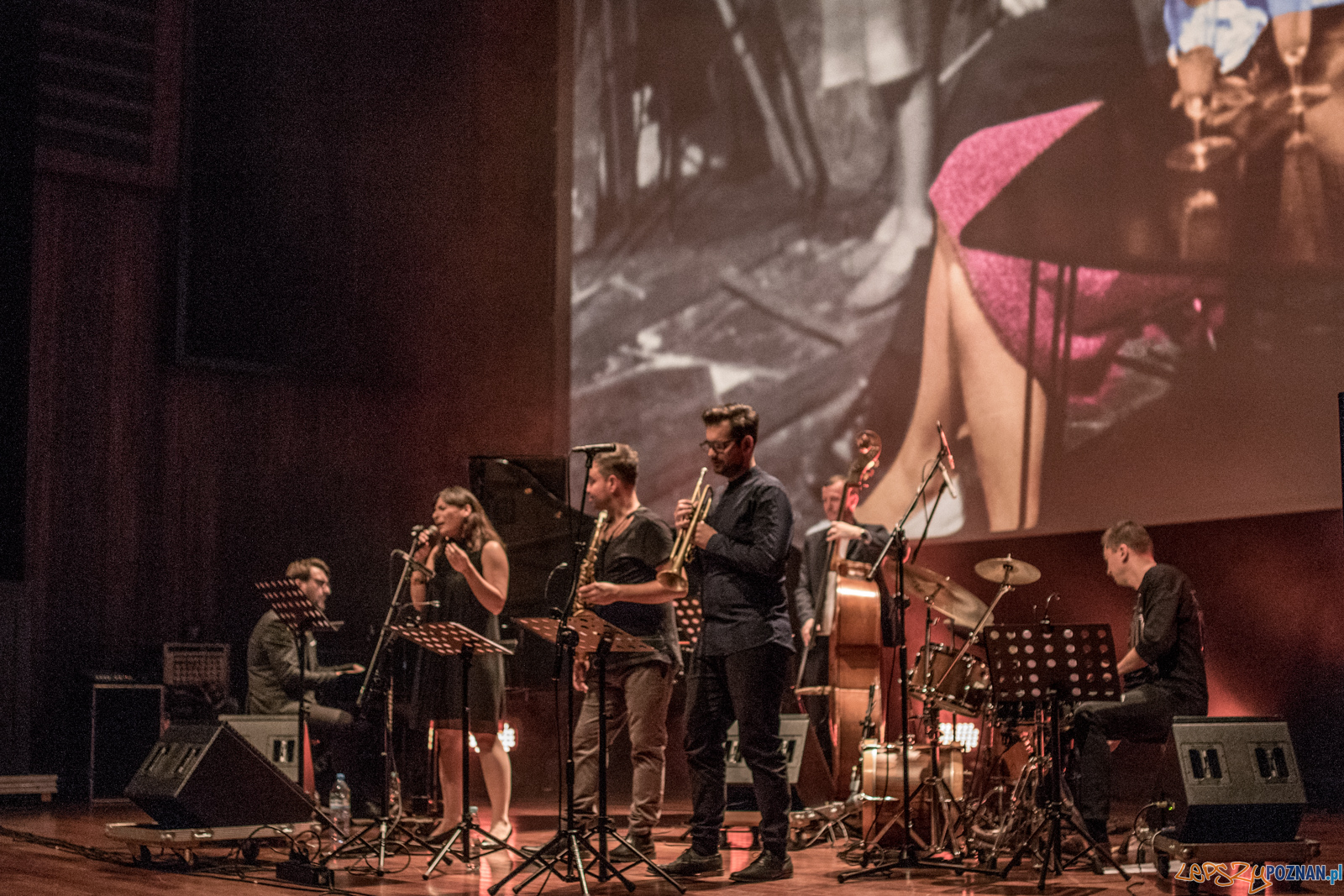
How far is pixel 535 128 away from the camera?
38.8ft

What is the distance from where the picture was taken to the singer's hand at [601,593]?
5.12 metres

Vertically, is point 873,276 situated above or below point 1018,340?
above

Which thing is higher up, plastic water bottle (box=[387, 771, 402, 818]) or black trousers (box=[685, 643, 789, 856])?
black trousers (box=[685, 643, 789, 856])

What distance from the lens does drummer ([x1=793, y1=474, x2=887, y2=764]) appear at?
7.22 m

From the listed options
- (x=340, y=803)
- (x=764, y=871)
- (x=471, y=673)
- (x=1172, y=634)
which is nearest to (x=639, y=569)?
(x=471, y=673)

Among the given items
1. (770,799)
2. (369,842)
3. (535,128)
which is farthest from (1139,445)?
(535,128)

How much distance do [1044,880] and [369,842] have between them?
308 cm

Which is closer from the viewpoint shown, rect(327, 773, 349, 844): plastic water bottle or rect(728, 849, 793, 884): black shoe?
rect(728, 849, 793, 884): black shoe

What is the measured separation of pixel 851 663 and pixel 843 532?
26.5 inches

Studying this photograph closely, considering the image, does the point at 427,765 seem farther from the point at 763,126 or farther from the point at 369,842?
the point at 763,126

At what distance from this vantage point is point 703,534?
5.30 m

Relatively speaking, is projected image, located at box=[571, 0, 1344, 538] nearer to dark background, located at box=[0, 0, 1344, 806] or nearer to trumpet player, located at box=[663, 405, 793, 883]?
dark background, located at box=[0, 0, 1344, 806]

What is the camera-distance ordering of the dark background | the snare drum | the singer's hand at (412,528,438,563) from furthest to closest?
1. the dark background
2. the snare drum
3. the singer's hand at (412,528,438,563)

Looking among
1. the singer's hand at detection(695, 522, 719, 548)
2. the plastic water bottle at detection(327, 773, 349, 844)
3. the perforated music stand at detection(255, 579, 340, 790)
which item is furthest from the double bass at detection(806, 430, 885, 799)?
the plastic water bottle at detection(327, 773, 349, 844)
